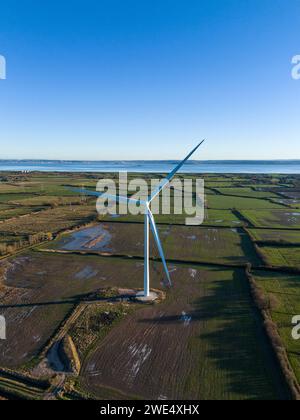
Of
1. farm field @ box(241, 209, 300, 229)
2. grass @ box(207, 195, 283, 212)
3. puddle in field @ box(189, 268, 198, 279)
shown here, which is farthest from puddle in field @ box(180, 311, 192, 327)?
grass @ box(207, 195, 283, 212)

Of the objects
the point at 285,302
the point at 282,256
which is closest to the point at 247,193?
the point at 282,256

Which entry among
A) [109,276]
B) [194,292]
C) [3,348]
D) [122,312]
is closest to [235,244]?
[194,292]

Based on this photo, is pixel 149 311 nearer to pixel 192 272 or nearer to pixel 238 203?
pixel 192 272

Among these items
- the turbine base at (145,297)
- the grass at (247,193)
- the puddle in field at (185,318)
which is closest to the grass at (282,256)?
the puddle in field at (185,318)

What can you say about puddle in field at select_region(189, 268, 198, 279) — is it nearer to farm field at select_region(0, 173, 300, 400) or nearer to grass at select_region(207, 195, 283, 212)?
farm field at select_region(0, 173, 300, 400)

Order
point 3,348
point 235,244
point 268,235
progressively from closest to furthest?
point 3,348 → point 235,244 → point 268,235

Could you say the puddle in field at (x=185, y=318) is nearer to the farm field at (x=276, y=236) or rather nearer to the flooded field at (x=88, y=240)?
the flooded field at (x=88, y=240)
